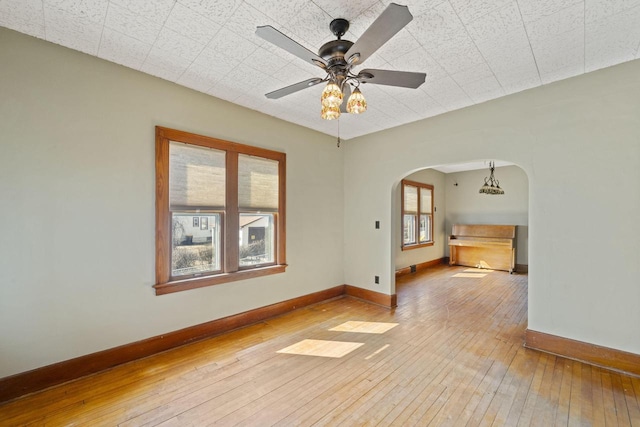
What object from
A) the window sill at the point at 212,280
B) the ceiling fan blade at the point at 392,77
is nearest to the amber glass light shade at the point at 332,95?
the ceiling fan blade at the point at 392,77

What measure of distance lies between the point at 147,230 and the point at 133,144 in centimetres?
87

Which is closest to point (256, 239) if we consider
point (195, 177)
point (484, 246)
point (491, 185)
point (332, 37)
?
point (195, 177)

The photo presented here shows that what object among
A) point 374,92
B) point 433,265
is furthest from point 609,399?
point 433,265

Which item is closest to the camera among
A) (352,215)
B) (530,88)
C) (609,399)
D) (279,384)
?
(609,399)

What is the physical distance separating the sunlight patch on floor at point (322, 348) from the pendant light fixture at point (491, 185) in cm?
533

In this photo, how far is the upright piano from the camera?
6910 millimetres

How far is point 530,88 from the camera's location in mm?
3023

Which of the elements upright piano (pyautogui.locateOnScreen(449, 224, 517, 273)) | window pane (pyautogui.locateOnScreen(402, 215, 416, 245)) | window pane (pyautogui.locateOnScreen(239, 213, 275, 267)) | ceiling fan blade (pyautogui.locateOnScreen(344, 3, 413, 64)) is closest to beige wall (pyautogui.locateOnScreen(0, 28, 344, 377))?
window pane (pyautogui.locateOnScreen(239, 213, 275, 267))

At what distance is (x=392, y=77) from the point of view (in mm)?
2033

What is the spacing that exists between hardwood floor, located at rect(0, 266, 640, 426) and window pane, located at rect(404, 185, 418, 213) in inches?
150

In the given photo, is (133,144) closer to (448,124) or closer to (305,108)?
(305,108)

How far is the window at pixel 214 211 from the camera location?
2.89 metres

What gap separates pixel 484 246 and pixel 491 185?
161 cm

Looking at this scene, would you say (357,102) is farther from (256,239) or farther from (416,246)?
(416,246)
